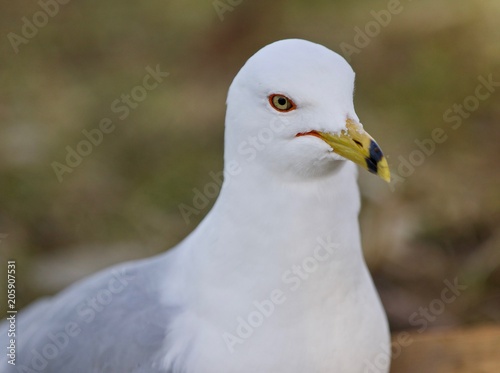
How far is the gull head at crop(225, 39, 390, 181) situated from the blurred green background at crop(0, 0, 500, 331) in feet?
5.48

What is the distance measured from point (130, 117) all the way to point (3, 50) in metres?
0.89

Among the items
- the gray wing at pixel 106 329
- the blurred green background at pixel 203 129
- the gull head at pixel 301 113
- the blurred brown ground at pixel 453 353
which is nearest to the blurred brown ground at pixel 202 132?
the blurred green background at pixel 203 129

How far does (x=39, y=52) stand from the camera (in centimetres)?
462

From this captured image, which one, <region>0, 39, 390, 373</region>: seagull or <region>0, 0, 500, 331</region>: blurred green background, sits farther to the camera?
<region>0, 0, 500, 331</region>: blurred green background

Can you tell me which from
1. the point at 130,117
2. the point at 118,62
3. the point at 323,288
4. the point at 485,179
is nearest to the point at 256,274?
the point at 323,288

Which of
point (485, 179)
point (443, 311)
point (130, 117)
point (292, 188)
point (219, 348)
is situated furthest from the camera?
point (130, 117)

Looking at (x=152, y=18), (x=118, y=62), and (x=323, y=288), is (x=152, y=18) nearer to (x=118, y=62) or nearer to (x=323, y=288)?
(x=118, y=62)

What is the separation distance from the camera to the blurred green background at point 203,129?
11.0 ft

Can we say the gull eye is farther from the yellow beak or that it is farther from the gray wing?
the gray wing

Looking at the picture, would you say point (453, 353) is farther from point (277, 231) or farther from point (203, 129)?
point (203, 129)

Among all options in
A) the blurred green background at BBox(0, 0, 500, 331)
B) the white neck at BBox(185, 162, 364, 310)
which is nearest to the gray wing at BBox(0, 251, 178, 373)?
the white neck at BBox(185, 162, 364, 310)

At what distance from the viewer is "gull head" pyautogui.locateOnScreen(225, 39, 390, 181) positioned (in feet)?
5.28

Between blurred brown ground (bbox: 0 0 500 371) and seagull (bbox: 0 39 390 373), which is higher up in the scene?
seagull (bbox: 0 39 390 373)

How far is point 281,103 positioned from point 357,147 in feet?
0.56
